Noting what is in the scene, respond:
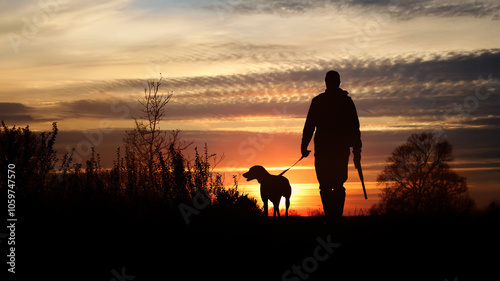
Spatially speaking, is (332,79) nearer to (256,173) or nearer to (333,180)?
(333,180)

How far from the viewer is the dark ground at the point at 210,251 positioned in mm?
7418

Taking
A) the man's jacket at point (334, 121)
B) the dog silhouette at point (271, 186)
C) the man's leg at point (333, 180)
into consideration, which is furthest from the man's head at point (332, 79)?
the dog silhouette at point (271, 186)

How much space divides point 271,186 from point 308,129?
159 inches

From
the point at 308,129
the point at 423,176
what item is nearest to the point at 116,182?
the point at 308,129

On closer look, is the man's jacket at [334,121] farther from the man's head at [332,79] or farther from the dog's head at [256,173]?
the dog's head at [256,173]

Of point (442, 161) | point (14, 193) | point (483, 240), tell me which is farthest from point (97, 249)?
point (442, 161)

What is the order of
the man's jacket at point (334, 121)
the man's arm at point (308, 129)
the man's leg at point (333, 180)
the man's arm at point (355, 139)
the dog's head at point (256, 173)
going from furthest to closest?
the dog's head at point (256, 173) < the man's arm at point (308, 129) < the man's arm at point (355, 139) < the man's jacket at point (334, 121) < the man's leg at point (333, 180)

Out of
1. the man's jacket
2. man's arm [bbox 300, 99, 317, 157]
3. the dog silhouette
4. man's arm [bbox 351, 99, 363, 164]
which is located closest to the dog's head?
the dog silhouette

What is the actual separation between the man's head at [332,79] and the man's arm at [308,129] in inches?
23.2

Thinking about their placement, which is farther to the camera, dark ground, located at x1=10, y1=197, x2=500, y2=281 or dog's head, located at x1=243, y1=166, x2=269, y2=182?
dog's head, located at x1=243, y1=166, x2=269, y2=182

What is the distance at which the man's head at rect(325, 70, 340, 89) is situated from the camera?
11992 millimetres

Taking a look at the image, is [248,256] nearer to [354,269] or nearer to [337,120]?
[354,269]

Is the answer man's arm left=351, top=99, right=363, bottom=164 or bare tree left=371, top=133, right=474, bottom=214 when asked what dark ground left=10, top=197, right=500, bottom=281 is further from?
bare tree left=371, top=133, right=474, bottom=214

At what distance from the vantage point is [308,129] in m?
12.2
